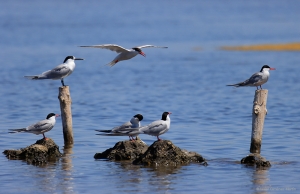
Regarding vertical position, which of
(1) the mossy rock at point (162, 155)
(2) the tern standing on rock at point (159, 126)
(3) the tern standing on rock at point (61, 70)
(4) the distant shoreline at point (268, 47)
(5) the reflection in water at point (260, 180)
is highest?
(4) the distant shoreline at point (268, 47)

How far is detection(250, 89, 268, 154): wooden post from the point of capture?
11758 mm

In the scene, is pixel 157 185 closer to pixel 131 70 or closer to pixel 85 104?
pixel 85 104

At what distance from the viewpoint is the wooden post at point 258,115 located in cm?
1176

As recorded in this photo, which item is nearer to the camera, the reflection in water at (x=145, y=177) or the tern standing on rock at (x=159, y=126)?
the reflection in water at (x=145, y=177)

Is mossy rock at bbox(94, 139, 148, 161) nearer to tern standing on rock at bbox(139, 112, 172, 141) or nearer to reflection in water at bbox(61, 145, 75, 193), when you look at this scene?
tern standing on rock at bbox(139, 112, 172, 141)

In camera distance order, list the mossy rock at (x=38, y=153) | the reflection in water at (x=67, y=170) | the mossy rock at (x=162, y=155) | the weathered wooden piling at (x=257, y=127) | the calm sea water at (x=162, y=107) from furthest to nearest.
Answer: the mossy rock at (x=38, y=153) < the weathered wooden piling at (x=257, y=127) < the mossy rock at (x=162, y=155) < the calm sea water at (x=162, y=107) < the reflection in water at (x=67, y=170)

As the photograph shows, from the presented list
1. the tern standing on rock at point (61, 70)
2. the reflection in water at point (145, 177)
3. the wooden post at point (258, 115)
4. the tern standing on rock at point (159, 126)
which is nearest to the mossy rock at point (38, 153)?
the reflection in water at point (145, 177)

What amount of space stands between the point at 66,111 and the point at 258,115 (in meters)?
3.87

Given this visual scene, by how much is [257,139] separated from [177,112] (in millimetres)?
6858

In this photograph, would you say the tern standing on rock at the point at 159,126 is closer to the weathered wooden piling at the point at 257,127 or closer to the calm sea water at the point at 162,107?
the calm sea water at the point at 162,107

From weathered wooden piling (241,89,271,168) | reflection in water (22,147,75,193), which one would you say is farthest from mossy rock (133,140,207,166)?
reflection in water (22,147,75,193)

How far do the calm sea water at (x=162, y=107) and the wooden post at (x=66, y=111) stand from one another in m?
0.32

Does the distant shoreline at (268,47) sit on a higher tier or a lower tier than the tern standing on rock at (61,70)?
higher

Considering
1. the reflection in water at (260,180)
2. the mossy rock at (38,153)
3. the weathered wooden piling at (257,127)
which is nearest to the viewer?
the reflection in water at (260,180)
